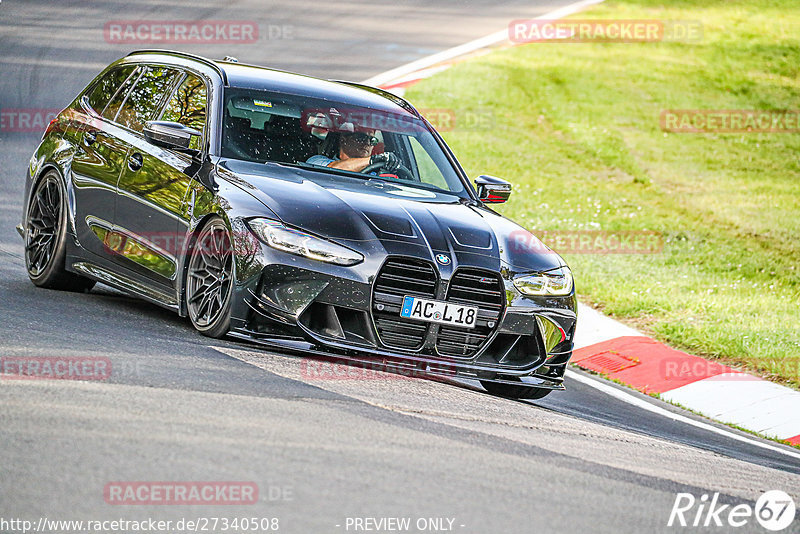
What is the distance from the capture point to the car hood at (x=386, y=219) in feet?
24.2

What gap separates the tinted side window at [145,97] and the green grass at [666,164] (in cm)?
495

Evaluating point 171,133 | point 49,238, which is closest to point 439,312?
point 171,133

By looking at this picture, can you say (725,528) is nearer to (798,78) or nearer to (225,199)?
(225,199)

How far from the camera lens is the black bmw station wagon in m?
7.28

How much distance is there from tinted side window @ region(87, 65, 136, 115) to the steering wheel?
2187 mm

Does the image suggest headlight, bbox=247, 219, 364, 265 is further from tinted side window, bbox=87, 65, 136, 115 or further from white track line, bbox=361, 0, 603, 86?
white track line, bbox=361, 0, 603, 86

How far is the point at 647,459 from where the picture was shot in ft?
21.5

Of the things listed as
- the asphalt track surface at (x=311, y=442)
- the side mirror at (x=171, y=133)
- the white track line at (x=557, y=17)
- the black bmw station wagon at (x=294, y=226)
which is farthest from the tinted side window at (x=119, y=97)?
the white track line at (x=557, y=17)

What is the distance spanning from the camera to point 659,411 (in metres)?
9.09

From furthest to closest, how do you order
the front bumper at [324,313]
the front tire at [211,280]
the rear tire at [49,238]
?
1. the rear tire at [49,238]
2. the front tire at [211,280]
3. the front bumper at [324,313]

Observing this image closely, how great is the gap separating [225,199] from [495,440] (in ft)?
7.80

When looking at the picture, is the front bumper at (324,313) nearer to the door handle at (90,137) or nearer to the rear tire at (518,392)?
the rear tire at (518,392)

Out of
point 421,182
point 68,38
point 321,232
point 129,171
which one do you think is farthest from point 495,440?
point 68,38

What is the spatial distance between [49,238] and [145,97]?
1.29 metres
